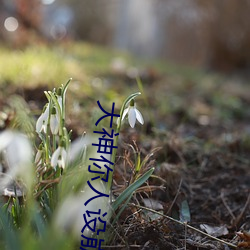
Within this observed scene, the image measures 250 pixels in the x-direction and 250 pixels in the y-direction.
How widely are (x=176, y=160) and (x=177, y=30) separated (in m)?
7.22

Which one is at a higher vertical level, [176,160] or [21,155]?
[21,155]

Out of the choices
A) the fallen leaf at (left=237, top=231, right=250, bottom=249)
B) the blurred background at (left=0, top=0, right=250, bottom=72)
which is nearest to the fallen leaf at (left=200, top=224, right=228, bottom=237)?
the fallen leaf at (left=237, top=231, right=250, bottom=249)


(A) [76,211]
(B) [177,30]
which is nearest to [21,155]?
(A) [76,211]

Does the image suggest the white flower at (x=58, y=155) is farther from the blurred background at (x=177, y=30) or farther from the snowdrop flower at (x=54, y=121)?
the blurred background at (x=177, y=30)

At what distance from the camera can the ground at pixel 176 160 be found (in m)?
1.36

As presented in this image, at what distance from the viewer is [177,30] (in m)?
9.09

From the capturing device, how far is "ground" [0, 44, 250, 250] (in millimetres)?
1364

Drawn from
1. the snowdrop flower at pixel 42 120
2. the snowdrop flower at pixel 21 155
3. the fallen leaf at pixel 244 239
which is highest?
the snowdrop flower at pixel 42 120

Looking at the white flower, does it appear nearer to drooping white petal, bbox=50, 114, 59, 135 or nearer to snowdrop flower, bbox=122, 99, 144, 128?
drooping white petal, bbox=50, 114, 59, 135

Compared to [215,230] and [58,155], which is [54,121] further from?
[215,230]

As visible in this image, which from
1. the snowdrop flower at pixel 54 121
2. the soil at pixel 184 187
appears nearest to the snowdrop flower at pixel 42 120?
the snowdrop flower at pixel 54 121

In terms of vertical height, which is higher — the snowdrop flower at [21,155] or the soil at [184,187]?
the snowdrop flower at [21,155]

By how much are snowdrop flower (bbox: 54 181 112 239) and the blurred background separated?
427 centimetres

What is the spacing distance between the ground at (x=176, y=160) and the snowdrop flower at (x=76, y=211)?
0.37 feet
